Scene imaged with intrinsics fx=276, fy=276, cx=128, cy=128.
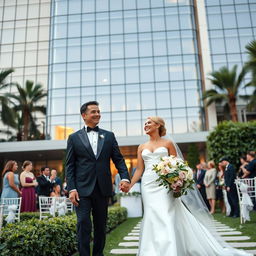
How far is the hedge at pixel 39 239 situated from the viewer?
3.23 m

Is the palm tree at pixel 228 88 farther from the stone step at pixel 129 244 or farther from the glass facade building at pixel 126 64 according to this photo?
the stone step at pixel 129 244

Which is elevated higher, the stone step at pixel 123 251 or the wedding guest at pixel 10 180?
the wedding guest at pixel 10 180

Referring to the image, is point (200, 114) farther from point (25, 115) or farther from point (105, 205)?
point (105, 205)

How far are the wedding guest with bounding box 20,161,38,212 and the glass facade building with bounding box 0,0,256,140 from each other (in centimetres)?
1487

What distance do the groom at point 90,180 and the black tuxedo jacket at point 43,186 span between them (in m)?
5.28

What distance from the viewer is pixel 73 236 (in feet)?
15.2

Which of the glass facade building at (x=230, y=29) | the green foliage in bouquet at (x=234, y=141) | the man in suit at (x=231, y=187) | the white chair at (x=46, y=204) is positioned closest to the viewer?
the white chair at (x=46, y=204)

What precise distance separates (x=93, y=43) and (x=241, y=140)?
680 inches

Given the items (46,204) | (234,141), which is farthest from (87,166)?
(234,141)

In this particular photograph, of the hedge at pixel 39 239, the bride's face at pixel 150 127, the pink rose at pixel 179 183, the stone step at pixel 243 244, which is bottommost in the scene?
the stone step at pixel 243 244

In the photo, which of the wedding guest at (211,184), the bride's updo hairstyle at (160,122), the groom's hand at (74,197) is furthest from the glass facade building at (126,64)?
the groom's hand at (74,197)

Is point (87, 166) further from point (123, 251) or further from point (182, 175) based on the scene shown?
point (123, 251)

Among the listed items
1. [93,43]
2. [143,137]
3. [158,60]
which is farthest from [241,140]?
[93,43]

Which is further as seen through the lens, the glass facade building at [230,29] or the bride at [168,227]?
the glass facade building at [230,29]
